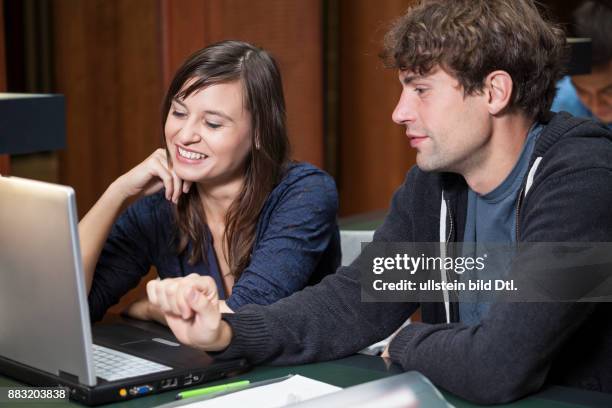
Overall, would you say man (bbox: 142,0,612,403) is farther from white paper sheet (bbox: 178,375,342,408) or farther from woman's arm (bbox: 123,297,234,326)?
woman's arm (bbox: 123,297,234,326)

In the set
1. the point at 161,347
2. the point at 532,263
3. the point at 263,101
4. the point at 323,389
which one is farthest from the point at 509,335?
the point at 263,101

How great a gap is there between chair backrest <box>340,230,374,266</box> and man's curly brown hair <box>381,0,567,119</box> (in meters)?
0.65

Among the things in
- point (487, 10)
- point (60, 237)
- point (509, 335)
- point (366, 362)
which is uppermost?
point (487, 10)

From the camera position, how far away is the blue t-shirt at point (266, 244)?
6.70 ft

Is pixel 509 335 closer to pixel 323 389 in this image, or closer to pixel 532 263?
pixel 532 263

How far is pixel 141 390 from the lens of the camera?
147 centimetres

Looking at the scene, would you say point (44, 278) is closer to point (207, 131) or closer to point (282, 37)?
point (207, 131)

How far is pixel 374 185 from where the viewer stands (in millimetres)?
4867

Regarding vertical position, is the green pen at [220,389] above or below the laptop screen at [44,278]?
below

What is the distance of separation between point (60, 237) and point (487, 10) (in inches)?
36.5

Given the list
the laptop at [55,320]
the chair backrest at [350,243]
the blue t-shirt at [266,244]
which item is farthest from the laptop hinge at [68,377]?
the chair backrest at [350,243]

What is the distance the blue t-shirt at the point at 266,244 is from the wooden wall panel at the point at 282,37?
1.43 meters

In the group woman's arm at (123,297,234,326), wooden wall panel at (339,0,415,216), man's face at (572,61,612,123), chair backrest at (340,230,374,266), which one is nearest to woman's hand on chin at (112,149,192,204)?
woman's arm at (123,297,234,326)

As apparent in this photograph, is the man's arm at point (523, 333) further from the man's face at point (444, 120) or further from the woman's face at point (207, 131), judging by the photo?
the woman's face at point (207, 131)
